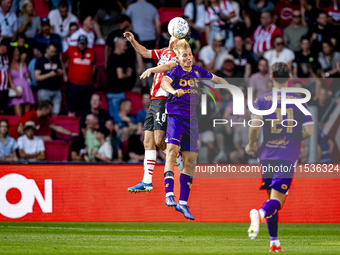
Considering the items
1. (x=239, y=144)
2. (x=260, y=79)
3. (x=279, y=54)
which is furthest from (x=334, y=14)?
(x=239, y=144)

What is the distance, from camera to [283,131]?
7297 millimetres

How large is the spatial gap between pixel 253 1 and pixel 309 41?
2196mm

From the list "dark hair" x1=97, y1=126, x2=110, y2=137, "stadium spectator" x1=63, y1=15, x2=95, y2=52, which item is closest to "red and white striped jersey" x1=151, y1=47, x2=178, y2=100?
"dark hair" x1=97, y1=126, x2=110, y2=137

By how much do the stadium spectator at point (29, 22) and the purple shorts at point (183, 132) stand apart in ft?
26.0

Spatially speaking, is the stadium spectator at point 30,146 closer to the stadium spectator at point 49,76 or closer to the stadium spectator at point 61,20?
the stadium spectator at point 49,76

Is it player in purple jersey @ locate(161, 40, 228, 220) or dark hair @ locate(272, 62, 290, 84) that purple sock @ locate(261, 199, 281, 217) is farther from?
player in purple jersey @ locate(161, 40, 228, 220)

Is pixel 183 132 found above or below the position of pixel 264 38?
below

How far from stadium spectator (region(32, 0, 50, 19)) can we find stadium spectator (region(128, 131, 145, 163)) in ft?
16.9

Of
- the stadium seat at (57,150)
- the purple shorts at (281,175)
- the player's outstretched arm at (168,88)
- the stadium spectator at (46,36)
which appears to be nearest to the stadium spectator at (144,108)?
the stadium seat at (57,150)

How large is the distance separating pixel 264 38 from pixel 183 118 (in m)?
7.39

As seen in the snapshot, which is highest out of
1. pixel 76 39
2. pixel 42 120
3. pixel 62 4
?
pixel 62 4

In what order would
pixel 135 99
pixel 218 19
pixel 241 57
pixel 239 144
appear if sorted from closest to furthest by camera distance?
pixel 239 144 < pixel 135 99 < pixel 241 57 < pixel 218 19

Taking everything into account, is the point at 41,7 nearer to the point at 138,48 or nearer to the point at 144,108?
the point at 144,108

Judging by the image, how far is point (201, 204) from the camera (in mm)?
12297
